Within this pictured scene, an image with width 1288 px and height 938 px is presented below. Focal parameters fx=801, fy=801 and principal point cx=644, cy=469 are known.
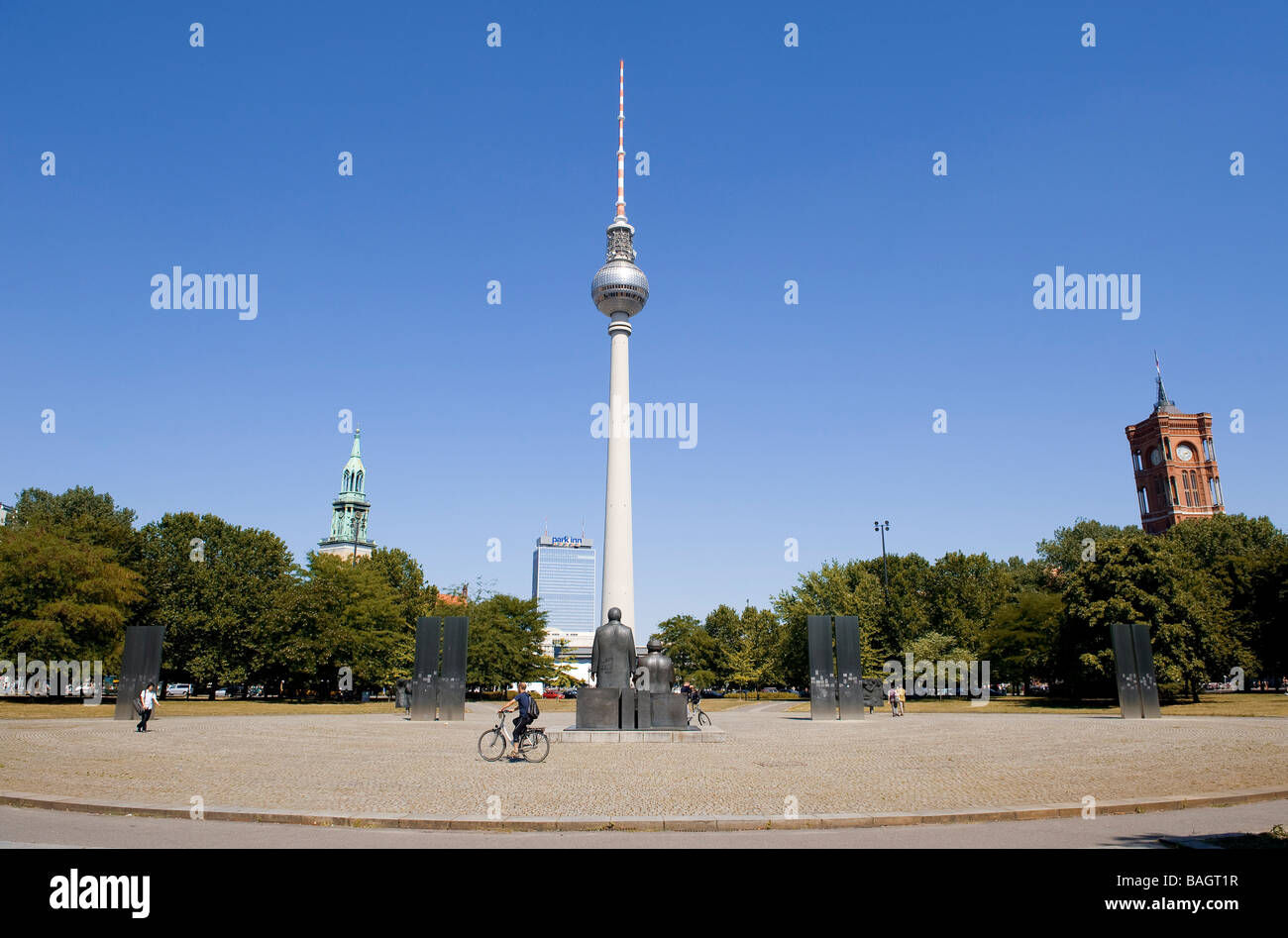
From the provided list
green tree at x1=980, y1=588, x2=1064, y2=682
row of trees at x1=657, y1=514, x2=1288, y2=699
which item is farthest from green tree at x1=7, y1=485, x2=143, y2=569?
green tree at x1=980, y1=588, x2=1064, y2=682

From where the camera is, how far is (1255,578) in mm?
59625

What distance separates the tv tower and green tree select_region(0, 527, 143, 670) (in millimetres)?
30657

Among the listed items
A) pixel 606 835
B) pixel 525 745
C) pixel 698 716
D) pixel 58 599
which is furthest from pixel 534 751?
pixel 58 599

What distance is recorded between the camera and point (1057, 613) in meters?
55.7

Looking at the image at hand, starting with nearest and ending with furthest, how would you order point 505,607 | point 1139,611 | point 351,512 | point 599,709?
point 599,709, point 1139,611, point 505,607, point 351,512

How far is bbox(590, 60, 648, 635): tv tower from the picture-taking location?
6344 cm

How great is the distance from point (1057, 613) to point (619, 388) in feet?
121

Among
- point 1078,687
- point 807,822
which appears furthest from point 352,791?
point 1078,687

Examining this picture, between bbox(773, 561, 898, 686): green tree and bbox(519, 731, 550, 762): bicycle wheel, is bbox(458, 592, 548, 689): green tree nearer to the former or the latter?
bbox(773, 561, 898, 686): green tree

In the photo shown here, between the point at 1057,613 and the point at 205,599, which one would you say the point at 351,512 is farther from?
the point at 1057,613

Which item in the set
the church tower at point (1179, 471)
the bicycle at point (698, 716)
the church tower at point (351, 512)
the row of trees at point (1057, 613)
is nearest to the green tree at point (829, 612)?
the row of trees at point (1057, 613)

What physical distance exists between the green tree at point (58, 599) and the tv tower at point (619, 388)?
30657 mm
